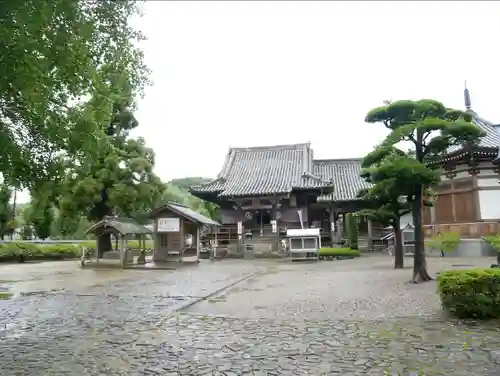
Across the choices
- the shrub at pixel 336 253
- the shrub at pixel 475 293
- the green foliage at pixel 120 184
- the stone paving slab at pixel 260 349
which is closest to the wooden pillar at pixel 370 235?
the shrub at pixel 336 253

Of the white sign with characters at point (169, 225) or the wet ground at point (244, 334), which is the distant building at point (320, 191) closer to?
the white sign with characters at point (169, 225)

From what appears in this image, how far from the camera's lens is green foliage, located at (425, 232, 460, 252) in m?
22.8

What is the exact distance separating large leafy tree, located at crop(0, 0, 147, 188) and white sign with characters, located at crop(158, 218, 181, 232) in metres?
18.5

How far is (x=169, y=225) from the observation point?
26.2 metres

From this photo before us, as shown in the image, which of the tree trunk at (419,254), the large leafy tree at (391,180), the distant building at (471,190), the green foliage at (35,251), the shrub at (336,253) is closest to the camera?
the large leafy tree at (391,180)

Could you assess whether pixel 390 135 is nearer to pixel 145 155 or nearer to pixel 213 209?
pixel 145 155

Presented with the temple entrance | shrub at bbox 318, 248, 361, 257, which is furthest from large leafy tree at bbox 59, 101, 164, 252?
shrub at bbox 318, 248, 361, 257

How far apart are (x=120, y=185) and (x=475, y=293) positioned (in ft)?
76.9

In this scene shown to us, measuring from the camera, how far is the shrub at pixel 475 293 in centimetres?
751

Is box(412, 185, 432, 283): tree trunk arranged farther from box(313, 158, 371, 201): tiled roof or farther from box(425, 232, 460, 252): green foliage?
box(313, 158, 371, 201): tiled roof

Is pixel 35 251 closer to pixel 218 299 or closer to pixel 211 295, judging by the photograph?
pixel 211 295

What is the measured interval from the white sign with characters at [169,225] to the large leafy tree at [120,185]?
2.94 m

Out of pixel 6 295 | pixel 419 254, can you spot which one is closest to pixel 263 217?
pixel 419 254

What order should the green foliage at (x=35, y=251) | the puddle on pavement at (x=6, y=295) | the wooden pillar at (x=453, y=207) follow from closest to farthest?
1. the puddle on pavement at (x=6, y=295)
2. the wooden pillar at (x=453, y=207)
3. the green foliage at (x=35, y=251)
